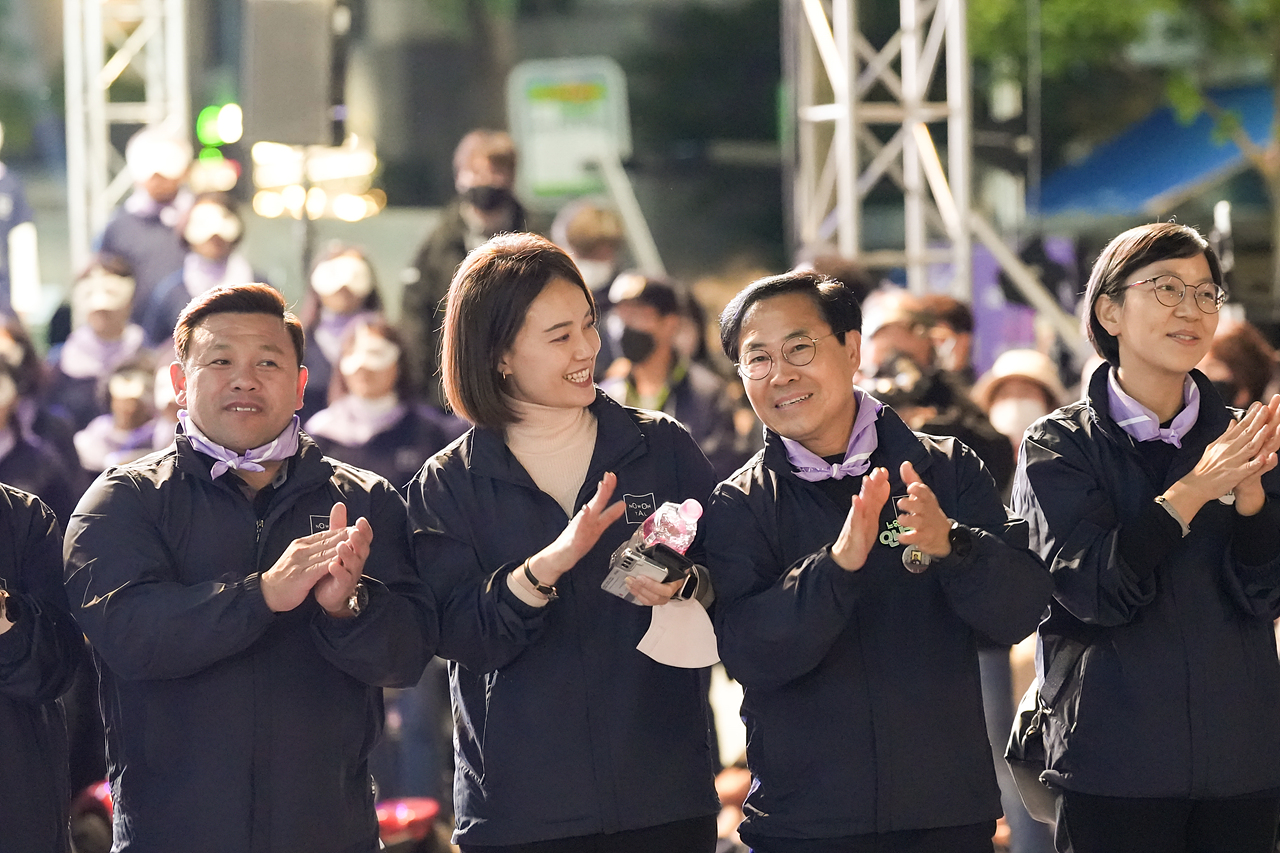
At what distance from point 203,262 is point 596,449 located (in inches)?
227

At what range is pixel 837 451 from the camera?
131 inches

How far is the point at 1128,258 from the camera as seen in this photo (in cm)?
352

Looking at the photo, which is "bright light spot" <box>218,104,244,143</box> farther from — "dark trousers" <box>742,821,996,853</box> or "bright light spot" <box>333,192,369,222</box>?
"dark trousers" <box>742,821,996,853</box>

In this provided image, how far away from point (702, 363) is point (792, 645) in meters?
4.33

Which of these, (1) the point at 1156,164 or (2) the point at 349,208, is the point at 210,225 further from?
(1) the point at 1156,164

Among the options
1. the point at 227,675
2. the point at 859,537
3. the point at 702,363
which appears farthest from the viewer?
the point at 702,363

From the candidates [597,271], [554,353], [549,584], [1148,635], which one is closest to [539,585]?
[549,584]

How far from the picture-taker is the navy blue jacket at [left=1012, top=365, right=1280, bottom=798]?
3.32 meters

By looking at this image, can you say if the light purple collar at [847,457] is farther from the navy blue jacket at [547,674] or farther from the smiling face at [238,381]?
the smiling face at [238,381]

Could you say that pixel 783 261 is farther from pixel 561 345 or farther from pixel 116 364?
pixel 561 345

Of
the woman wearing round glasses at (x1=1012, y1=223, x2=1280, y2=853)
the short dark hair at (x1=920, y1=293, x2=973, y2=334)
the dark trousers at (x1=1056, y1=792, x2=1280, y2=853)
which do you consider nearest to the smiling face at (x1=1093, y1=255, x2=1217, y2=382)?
the woman wearing round glasses at (x1=1012, y1=223, x2=1280, y2=853)

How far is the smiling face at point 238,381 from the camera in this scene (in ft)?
10.9

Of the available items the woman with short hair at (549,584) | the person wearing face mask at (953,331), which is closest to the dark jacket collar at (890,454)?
the woman with short hair at (549,584)

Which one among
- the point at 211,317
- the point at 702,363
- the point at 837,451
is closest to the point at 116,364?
the point at 702,363
